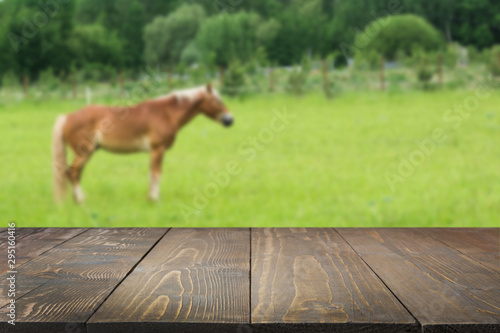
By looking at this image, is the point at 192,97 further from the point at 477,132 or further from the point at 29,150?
the point at 477,132

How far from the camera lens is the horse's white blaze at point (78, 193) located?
2902 millimetres

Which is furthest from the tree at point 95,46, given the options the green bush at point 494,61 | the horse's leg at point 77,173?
the green bush at point 494,61

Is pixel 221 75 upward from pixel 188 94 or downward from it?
upward

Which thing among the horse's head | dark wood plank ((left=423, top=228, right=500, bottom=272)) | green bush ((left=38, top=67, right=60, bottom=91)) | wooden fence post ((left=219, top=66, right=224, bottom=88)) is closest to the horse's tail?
green bush ((left=38, top=67, right=60, bottom=91))

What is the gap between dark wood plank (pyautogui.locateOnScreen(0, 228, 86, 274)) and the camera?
954mm

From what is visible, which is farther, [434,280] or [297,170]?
[297,170]

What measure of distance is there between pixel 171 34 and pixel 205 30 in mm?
233

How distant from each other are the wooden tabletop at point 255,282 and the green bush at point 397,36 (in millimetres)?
2228

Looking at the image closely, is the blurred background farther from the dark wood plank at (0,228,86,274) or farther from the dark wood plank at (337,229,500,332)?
the dark wood plank at (337,229,500,332)

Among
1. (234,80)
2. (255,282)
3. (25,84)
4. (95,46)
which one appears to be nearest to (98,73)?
(95,46)

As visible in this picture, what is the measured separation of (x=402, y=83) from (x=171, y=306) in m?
3.02

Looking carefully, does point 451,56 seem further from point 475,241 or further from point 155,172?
point 475,241

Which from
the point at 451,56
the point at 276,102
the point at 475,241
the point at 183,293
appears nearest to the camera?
the point at 183,293

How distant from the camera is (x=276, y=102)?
10.7 feet
